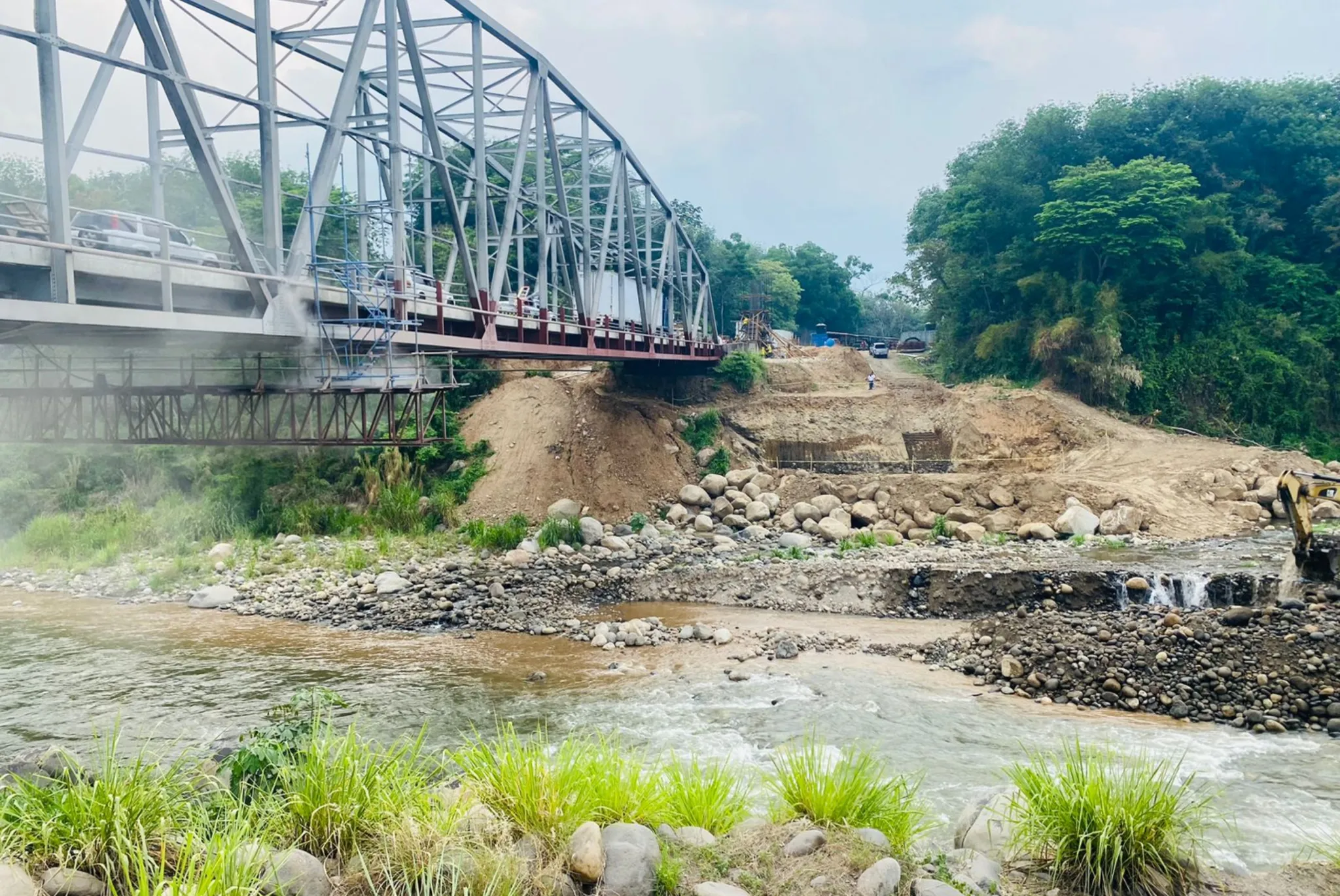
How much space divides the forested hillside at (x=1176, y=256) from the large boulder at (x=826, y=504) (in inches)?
609

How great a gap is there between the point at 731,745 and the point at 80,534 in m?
24.5

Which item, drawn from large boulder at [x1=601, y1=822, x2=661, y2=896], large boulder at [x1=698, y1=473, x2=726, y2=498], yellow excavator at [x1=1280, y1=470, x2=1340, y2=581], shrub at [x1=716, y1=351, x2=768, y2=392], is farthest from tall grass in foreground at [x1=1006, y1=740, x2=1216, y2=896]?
shrub at [x1=716, y1=351, x2=768, y2=392]

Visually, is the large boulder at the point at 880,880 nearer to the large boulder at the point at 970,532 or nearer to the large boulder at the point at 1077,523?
the large boulder at the point at 970,532

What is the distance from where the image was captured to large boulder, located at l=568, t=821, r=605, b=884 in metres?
6.39

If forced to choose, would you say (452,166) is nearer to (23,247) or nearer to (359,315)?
(359,315)

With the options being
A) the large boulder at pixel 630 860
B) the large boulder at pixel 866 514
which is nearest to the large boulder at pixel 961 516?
the large boulder at pixel 866 514

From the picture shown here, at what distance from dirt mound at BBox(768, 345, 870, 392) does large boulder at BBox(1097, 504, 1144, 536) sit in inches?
721

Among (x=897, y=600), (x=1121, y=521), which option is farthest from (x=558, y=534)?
(x=1121, y=521)

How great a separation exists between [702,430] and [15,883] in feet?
113

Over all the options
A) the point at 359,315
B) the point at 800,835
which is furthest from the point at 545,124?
the point at 800,835

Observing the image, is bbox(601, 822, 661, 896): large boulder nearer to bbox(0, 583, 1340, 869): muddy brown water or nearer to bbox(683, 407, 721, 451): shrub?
bbox(0, 583, 1340, 869): muddy brown water

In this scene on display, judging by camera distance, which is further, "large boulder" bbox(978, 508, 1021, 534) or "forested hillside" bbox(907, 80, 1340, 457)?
"forested hillside" bbox(907, 80, 1340, 457)

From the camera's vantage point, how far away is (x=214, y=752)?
8523 millimetres

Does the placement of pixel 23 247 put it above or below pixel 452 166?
below
